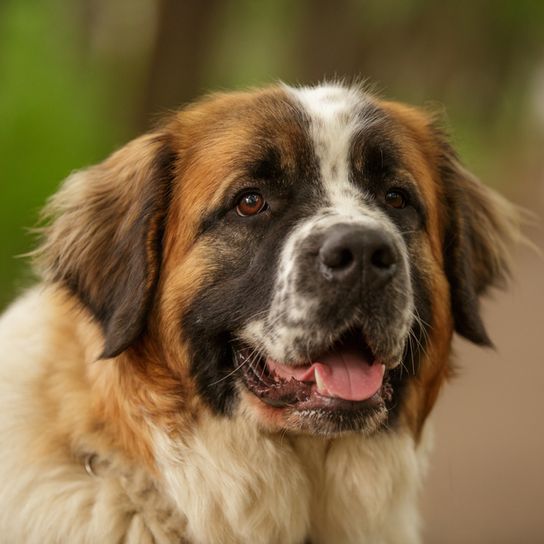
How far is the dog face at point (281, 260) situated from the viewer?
3.37 meters

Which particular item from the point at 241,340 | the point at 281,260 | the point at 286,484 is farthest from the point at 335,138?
the point at 286,484

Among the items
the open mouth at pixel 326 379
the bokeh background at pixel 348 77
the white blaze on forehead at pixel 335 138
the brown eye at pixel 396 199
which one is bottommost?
the bokeh background at pixel 348 77

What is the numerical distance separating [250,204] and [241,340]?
48 cm

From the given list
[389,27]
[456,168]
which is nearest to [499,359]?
[456,168]

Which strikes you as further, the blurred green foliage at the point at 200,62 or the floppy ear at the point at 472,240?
the blurred green foliage at the point at 200,62

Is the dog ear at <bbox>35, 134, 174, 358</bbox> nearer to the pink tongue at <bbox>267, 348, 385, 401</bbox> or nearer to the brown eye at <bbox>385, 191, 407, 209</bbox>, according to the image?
the pink tongue at <bbox>267, 348, 385, 401</bbox>

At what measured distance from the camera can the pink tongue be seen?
11.2ft

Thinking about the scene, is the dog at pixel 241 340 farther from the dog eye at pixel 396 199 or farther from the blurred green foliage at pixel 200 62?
the blurred green foliage at pixel 200 62

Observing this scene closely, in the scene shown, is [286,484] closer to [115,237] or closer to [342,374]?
[342,374]

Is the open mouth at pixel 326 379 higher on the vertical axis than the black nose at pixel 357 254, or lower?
lower

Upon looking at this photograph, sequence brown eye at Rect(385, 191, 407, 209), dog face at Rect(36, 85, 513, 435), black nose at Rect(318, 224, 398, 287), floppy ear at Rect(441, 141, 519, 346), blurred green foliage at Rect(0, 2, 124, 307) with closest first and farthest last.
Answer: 1. black nose at Rect(318, 224, 398, 287)
2. dog face at Rect(36, 85, 513, 435)
3. brown eye at Rect(385, 191, 407, 209)
4. floppy ear at Rect(441, 141, 519, 346)
5. blurred green foliage at Rect(0, 2, 124, 307)

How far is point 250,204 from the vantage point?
3.65 m

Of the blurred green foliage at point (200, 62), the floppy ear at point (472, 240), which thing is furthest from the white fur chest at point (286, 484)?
the blurred green foliage at point (200, 62)

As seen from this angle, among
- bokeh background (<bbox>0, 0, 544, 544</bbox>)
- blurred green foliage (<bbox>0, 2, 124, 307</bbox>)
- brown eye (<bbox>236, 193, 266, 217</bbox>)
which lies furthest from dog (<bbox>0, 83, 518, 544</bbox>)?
blurred green foliage (<bbox>0, 2, 124, 307</bbox>)
